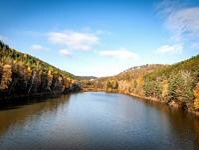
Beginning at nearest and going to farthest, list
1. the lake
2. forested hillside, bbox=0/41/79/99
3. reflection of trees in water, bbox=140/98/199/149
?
the lake → reflection of trees in water, bbox=140/98/199/149 → forested hillside, bbox=0/41/79/99

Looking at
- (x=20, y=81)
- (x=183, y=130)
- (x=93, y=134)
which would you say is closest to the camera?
(x=93, y=134)

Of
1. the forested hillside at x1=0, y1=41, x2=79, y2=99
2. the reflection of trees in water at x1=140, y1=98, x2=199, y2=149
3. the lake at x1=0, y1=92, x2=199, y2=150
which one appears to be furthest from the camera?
the forested hillside at x1=0, y1=41, x2=79, y2=99

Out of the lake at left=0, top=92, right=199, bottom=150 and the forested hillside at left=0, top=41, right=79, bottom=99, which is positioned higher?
the forested hillside at left=0, top=41, right=79, bottom=99

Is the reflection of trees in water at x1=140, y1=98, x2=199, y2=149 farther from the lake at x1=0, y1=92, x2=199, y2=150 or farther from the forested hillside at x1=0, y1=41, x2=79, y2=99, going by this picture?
the forested hillside at x1=0, y1=41, x2=79, y2=99

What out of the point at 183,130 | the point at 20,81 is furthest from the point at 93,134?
the point at 20,81

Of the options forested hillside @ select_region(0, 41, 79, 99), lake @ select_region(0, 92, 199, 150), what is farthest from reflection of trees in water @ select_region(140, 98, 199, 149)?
forested hillside @ select_region(0, 41, 79, 99)

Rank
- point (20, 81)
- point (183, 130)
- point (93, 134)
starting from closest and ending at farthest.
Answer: point (93, 134), point (183, 130), point (20, 81)

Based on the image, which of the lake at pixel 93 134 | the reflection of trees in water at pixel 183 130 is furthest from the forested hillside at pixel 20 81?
the reflection of trees in water at pixel 183 130

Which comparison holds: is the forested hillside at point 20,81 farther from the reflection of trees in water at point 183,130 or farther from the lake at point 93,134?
the reflection of trees in water at point 183,130

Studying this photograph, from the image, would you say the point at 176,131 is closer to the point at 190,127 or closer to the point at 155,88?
the point at 190,127

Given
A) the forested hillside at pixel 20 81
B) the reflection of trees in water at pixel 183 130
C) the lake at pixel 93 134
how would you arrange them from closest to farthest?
the lake at pixel 93 134 < the reflection of trees in water at pixel 183 130 < the forested hillside at pixel 20 81

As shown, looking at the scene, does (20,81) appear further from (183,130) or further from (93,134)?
(183,130)

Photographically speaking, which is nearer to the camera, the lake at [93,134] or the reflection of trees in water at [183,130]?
the lake at [93,134]

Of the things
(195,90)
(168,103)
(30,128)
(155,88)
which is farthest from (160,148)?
(155,88)
